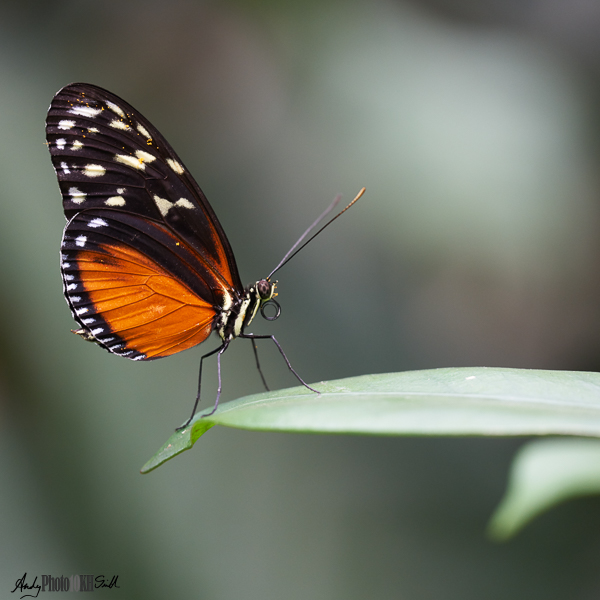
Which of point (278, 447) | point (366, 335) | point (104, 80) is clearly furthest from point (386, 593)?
point (104, 80)

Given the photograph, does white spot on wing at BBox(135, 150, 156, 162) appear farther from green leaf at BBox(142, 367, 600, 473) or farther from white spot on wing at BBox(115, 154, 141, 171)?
green leaf at BBox(142, 367, 600, 473)

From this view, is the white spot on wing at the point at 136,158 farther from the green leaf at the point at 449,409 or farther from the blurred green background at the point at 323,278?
the blurred green background at the point at 323,278

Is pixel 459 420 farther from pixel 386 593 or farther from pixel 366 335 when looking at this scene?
pixel 366 335

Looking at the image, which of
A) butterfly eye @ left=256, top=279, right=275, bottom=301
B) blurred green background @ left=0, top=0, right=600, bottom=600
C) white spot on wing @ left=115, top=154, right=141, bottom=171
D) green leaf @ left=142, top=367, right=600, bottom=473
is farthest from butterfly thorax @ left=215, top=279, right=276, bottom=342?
blurred green background @ left=0, top=0, right=600, bottom=600

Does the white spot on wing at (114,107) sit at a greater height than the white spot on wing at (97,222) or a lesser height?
greater

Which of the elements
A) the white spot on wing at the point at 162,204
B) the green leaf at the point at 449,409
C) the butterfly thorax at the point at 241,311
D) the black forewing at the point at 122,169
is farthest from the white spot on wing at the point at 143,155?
the green leaf at the point at 449,409

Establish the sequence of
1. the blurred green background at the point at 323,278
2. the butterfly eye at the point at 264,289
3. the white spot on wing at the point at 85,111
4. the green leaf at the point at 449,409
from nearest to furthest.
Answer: the green leaf at the point at 449,409 → the white spot on wing at the point at 85,111 → the butterfly eye at the point at 264,289 → the blurred green background at the point at 323,278
